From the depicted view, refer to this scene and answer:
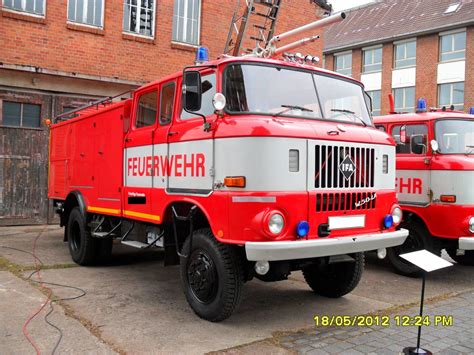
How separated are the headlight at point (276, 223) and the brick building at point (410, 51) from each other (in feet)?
87.9

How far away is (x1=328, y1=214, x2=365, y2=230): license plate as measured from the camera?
473 cm

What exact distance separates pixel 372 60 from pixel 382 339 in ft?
104

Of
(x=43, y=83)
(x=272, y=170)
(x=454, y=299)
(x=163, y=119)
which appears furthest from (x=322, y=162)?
(x=43, y=83)

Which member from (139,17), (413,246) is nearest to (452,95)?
(139,17)

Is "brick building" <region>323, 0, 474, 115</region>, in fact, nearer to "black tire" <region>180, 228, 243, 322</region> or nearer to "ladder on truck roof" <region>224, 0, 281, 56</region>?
"ladder on truck roof" <region>224, 0, 281, 56</region>

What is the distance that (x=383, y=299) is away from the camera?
6055 millimetres

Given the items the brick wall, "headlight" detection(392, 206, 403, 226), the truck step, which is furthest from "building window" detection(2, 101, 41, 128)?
"headlight" detection(392, 206, 403, 226)

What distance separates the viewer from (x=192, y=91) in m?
4.81

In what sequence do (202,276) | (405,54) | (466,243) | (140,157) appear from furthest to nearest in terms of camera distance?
(405,54) < (466,243) < (140,157) < (202,276)

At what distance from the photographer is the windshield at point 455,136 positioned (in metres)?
7.13

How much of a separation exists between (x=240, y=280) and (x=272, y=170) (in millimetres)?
1139

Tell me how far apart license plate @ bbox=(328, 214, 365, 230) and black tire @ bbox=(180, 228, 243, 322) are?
38.8 inches

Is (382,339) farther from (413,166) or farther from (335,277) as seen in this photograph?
(413,166)

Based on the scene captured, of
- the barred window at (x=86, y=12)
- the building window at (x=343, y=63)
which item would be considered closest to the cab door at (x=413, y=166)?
the barred window at (x=86, y=12)
